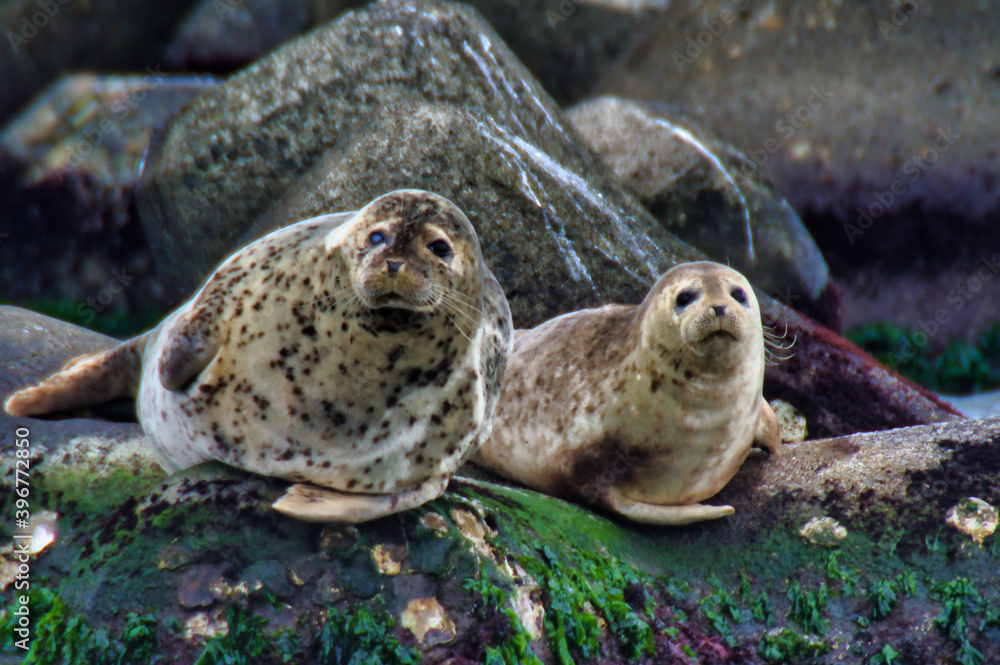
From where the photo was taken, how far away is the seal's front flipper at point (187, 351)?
301 centimetres

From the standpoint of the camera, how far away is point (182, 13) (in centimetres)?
915

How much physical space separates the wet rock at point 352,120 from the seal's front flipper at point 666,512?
171 cm

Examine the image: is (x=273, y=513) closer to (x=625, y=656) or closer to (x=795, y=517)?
(x=625, y=656)

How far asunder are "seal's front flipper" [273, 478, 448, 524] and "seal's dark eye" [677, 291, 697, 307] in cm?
135

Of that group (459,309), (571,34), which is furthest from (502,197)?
(571,34)

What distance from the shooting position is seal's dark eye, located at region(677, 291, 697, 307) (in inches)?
145

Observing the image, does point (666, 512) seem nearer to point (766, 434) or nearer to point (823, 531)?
point (823, 531)

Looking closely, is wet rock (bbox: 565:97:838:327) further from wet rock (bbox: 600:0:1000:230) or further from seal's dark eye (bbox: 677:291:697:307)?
seal's dark eye (bbox: 677:291:697:307)

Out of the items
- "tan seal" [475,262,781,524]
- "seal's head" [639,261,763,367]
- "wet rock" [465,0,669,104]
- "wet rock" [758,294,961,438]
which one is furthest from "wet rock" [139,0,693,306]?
"wet rock" [465,0,669,104]

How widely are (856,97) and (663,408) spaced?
6.55m

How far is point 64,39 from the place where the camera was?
851 cm

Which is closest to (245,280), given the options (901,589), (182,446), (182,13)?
(182,446)

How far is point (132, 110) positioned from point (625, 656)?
22.4 ft

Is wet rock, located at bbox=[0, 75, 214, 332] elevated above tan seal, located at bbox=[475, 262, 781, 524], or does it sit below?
below
